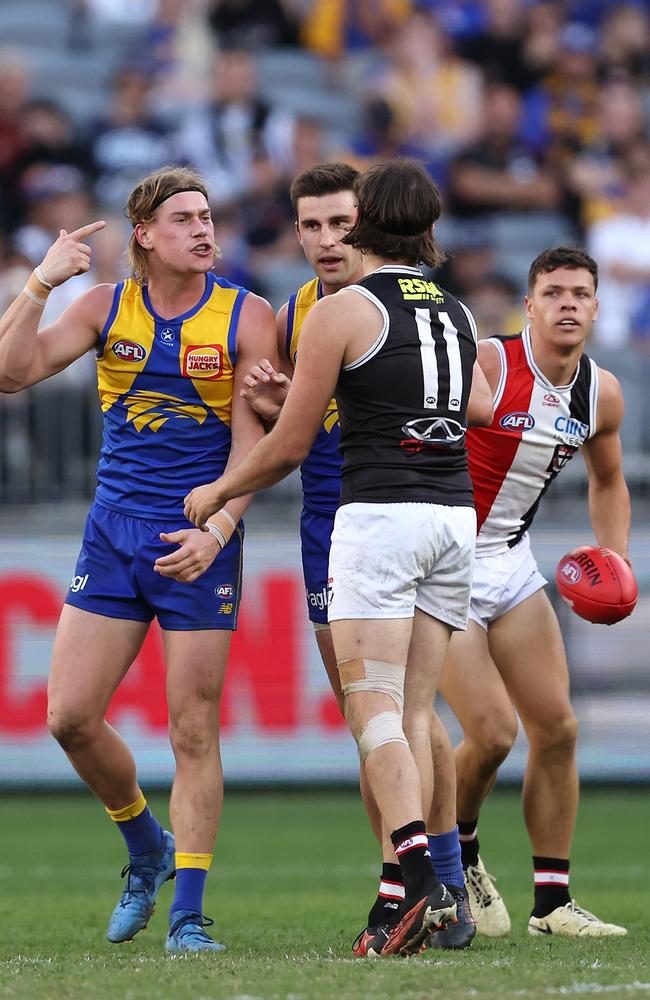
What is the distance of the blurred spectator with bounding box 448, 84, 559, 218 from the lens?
14656mm

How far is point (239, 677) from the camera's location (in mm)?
10602

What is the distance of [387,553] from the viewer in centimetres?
489

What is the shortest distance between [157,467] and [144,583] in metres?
0.40

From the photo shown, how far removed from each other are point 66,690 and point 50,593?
5.34m

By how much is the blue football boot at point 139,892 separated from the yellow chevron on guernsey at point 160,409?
4.87 ft

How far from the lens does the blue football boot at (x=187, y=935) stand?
525cm

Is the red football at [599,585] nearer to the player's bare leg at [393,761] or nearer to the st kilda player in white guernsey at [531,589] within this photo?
the st kilda player in white guernsey at [531,589]

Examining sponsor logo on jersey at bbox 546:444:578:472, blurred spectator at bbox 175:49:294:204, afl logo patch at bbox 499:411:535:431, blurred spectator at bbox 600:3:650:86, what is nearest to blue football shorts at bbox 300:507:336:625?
afl logo patch at bbox 499:411:535:431

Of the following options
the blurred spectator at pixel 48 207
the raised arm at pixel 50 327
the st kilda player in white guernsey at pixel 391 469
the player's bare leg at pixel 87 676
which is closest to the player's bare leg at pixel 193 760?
the player's bare leg at pixel 87 676

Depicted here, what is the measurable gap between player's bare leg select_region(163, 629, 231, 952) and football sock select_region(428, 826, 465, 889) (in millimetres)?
743

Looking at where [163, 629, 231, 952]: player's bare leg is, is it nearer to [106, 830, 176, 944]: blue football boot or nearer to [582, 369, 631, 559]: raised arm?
[106, 830, 176, 944]: blue football boot

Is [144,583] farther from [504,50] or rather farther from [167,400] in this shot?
[504,50]

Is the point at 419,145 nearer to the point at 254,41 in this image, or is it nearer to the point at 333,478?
the point at 254,41

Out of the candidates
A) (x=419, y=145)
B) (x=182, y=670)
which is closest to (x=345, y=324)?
(x=182, y=670)
